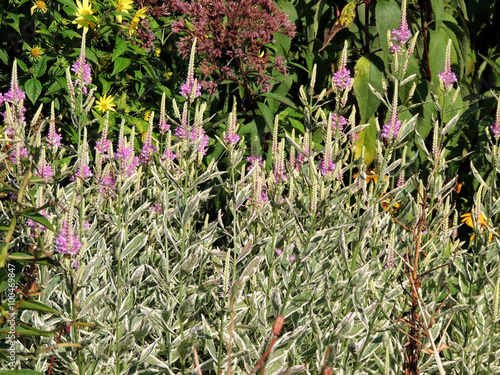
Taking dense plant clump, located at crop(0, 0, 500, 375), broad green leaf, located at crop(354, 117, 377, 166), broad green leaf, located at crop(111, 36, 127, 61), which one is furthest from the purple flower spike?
broad green leaf, located at crop(354, 117, 377, 166)

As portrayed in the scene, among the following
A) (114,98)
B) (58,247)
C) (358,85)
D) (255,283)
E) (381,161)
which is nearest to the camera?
(58,247)

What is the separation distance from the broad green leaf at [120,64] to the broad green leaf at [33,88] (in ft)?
1.33

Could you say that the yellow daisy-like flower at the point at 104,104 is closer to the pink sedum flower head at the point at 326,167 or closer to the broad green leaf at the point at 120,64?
the broad green leaf at the point at 120,64

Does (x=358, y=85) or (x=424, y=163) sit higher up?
(x=358, y=85)

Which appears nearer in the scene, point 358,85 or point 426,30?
point 358,85

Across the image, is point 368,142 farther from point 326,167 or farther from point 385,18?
point 326,167

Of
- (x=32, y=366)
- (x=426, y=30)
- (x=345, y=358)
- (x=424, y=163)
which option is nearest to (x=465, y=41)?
(x=426, y=30)

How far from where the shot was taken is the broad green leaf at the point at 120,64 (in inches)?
128

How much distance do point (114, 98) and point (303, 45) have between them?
1.28 meters

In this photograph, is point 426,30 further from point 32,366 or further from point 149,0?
point 32,366

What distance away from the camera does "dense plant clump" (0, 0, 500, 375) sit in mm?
1663

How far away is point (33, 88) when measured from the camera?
10.0ft

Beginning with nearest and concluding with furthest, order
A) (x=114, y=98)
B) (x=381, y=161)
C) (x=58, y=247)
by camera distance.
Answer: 1. (x=58, y=247)
2. (x=381, y=161)
3. (x=114, y=98)

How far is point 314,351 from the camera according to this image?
1.85 m
